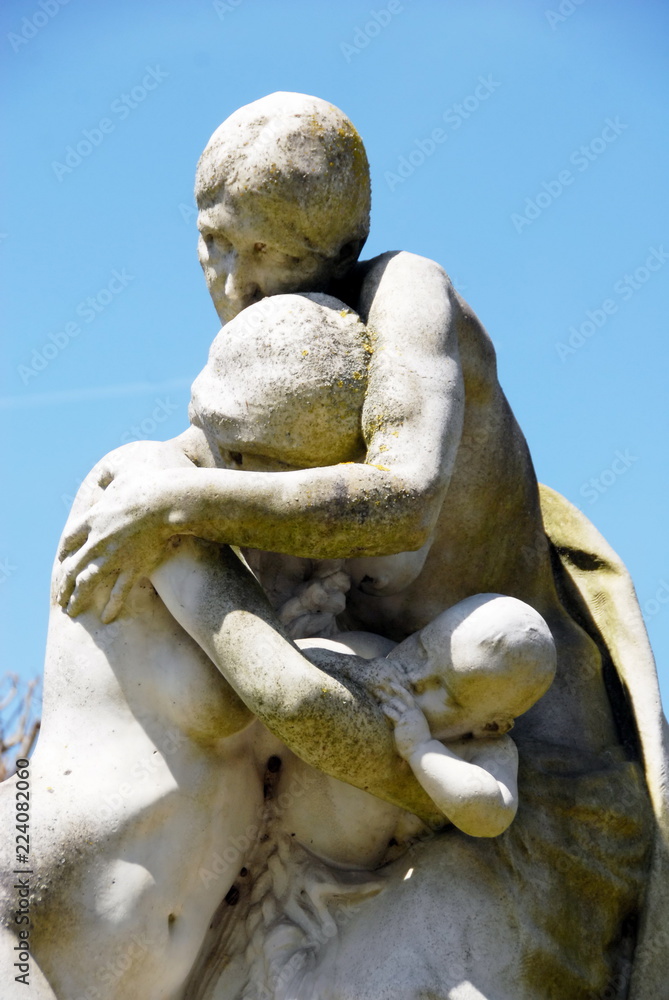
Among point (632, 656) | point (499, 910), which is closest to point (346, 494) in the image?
point (499, 910)

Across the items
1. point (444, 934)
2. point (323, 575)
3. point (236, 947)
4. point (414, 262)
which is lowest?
point (236, 947)

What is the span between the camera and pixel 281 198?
14.6 feet

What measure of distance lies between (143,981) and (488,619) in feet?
4.68

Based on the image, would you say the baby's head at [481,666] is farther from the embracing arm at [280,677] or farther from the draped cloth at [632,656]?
the draped cloth at [632,656]

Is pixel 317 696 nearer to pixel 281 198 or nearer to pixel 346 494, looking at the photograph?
pixel 346 494

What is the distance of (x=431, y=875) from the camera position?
4.32 m

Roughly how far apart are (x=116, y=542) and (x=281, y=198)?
1153 mm

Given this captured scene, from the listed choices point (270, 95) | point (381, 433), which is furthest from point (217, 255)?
point (381, 433)

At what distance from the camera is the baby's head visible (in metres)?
4.09

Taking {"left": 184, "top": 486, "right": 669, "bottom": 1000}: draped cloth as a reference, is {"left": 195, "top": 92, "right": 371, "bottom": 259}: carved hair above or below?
above

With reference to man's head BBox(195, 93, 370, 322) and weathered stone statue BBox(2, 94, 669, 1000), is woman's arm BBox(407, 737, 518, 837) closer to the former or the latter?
weathered stone statue BBox(2, 94, 669, 1000)

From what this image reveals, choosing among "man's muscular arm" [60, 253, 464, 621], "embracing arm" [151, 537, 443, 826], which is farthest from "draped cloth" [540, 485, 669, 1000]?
"man's muscular arm" [60, 253, 464, 621]

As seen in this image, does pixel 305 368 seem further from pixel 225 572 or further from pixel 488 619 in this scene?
pixel 488 619

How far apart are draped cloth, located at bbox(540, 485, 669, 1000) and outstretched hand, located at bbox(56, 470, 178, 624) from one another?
5.58 ft
